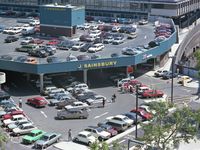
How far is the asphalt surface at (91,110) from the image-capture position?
39.5 meters

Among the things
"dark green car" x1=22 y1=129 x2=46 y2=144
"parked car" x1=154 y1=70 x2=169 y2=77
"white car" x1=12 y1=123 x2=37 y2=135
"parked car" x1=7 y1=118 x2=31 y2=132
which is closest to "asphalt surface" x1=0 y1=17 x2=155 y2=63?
"parked car" x1=154 y1=70 x2=169 y2=77

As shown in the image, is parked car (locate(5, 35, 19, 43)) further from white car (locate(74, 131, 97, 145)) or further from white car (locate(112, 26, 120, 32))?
white car (locate(74, 131, 97, 145))

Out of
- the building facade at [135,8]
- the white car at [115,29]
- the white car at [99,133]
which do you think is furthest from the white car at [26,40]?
the building facade at [135,8]

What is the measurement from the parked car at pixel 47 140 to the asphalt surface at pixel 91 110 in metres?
0.49

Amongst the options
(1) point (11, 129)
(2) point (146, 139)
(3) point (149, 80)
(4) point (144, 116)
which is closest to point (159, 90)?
(3) point (149, 80)

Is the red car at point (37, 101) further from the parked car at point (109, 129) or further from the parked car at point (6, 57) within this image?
the parked car at point (109, 129)

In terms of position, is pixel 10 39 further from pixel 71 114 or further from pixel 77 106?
pixel 71 114

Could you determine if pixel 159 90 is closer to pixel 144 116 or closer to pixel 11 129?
pixel 144 116

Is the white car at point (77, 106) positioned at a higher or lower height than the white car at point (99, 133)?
higher

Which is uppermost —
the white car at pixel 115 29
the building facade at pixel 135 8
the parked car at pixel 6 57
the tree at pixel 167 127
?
the building facade at pixel 135 8

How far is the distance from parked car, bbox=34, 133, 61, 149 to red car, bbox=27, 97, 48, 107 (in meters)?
7.87

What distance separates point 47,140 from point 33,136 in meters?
1.42

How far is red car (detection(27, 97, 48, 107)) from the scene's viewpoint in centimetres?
4397

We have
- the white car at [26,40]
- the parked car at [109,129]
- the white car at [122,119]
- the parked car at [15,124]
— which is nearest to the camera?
the parked car at [109,129]
